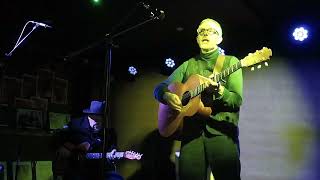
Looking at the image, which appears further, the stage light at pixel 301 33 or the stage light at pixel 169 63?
the stage light at pixel 169 63

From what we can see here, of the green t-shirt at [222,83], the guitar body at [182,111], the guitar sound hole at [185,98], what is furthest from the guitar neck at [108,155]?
the guitar sound hole at [185,98]

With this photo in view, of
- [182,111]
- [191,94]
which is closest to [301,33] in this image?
[191,94]

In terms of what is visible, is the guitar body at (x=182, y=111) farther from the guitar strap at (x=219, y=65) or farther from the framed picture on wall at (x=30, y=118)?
the framed picture on wall at (x=30, y=118)

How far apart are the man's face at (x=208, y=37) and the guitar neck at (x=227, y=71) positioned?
1.46 ft

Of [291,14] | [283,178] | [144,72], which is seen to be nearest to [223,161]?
[283,178]

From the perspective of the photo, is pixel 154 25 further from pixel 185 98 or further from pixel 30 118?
pixel 30 118

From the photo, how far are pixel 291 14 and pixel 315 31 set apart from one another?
35 cm

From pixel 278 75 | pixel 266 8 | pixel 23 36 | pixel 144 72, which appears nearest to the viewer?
pixel 266 8

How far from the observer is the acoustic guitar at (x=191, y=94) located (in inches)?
150

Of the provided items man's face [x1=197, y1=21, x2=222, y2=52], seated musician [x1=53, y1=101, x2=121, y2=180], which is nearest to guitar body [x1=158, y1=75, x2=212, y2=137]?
man's face [x1=197, y1=21, x2=222, y2=52]

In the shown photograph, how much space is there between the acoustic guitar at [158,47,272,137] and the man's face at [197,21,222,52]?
15.3 inches

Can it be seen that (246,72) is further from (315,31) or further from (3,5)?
(3,5)

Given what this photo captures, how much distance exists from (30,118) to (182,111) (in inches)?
106

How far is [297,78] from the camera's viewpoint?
5027 millimetres
